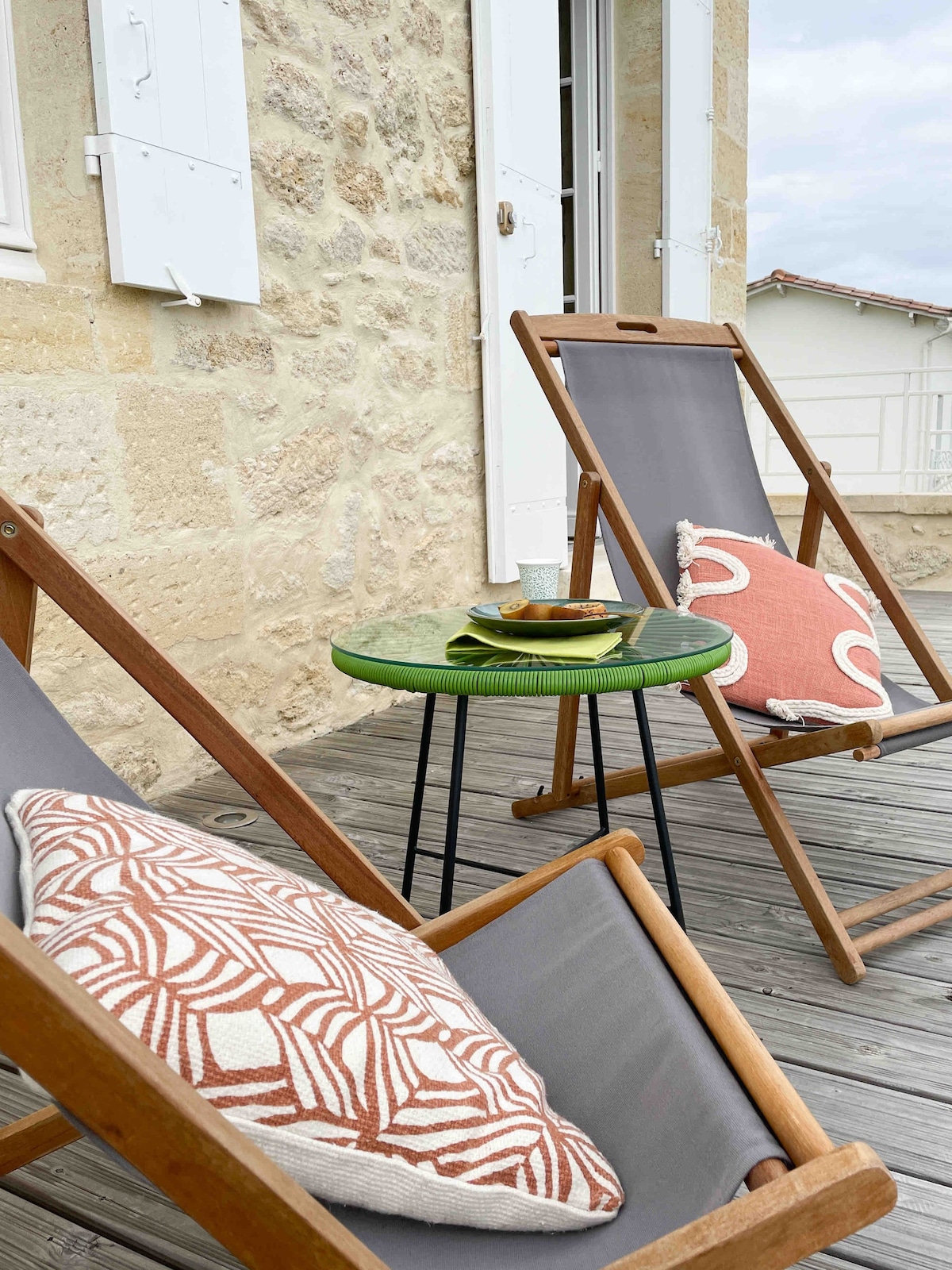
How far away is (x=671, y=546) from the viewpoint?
2.18 meters

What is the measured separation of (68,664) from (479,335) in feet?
6.53

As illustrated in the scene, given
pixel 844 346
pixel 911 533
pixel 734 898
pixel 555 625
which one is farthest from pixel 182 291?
pixel 844 346

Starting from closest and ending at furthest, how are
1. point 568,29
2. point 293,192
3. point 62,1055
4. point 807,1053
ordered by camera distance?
point 62,1055 → point 807,1053 → point 293,192 → point 568,29

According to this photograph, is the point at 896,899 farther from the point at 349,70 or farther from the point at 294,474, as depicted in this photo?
the point at 349,70

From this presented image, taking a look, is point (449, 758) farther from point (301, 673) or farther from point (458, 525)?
point (458, 525)

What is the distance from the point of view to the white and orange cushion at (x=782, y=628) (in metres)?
1.86

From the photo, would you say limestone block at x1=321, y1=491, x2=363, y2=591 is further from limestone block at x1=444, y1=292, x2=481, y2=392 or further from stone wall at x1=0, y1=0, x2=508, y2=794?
limestone block at x1=444, y1=292, x2=481, y2=392

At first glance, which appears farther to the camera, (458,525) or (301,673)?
(458,525)

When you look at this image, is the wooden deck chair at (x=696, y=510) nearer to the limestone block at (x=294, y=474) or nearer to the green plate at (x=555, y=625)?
the green plate at (x=555, y=625)

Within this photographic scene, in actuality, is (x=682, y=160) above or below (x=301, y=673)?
above

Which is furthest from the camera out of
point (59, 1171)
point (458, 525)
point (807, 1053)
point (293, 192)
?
point (458, 525)

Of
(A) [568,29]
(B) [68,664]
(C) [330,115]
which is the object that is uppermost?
(A) [568,29]

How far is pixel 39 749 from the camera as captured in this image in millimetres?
1021

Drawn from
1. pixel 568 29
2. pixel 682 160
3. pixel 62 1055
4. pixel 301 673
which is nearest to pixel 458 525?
pixel 301 673
